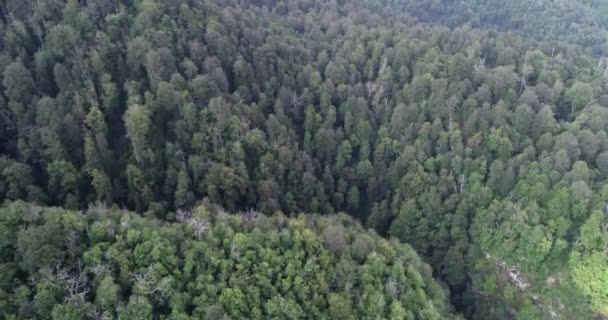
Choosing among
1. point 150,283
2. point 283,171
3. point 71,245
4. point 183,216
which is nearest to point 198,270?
point 150,283

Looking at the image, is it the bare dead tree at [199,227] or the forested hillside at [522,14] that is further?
the forested hillside at [522,14]

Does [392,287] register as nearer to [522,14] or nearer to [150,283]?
[150,283]

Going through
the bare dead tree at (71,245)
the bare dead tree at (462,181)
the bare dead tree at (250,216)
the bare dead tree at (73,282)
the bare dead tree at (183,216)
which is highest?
the bare dead tree at (71,245)

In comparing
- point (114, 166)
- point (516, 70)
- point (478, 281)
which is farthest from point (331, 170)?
point (516, 70)

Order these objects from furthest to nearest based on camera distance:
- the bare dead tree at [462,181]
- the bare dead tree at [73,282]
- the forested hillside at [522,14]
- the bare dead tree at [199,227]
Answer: the forested hillside at [522,14] → the bare dead tree at [462,181] → the bare dead tree at [199,227] → the bare dead tree at [73,282]

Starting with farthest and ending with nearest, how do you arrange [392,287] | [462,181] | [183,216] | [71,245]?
1. [462,181]
2. [183,216]
3. [392,287]
4. [71,245]

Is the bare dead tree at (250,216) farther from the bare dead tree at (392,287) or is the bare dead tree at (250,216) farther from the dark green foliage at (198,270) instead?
the bare dead tree at (392,287)

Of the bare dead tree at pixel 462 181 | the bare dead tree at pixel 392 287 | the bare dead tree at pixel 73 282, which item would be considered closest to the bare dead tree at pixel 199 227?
the bare dead tree at pixel 73 282

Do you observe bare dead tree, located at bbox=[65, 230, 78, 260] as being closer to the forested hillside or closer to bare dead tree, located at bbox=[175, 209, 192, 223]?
bare dead tree, located at bbox=[175, 209, 192, 223]

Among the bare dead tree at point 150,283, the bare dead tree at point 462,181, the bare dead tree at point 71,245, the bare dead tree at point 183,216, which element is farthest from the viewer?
the bare dead tree at point 462,181
